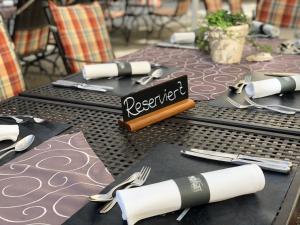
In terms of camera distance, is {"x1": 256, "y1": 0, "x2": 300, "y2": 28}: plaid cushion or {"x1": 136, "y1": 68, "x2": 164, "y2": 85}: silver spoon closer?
{"x1": 136, "y1": 68, "x2": 164, "y2": 85}: silver spoon

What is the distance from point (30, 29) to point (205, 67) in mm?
2443

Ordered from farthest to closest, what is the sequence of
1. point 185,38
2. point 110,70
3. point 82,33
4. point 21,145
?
1. point 82,33
2. point 185,38
3. point 110,70
4. point 21,145

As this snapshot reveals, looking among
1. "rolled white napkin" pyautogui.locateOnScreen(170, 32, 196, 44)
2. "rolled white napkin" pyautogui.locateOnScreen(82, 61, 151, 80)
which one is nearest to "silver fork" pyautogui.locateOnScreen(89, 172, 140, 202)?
"rolled white napkin" pyautogui.locateOnScreen(82, 61, 151, 80)

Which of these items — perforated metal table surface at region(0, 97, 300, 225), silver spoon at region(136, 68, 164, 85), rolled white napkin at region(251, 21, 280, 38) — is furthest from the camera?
rolled white napkin at region(251, 21, 280, 38)

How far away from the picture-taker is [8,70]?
6.47 ft

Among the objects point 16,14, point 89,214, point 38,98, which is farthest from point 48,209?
point 16,14

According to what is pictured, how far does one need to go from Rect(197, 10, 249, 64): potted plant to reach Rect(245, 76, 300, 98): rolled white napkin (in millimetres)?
437

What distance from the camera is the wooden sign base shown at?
4.09 feet

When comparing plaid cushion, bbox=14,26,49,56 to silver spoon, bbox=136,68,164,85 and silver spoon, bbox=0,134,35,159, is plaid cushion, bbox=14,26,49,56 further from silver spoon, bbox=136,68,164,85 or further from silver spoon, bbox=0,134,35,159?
silver spoon, bbox=0,134,35,159

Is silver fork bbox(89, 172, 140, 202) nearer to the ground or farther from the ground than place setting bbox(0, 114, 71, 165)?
nearer to the ground

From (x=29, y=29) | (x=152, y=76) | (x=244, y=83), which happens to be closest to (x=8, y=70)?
(x=152, y=76)

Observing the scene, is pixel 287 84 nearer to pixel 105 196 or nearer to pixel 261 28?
pixel 105 196

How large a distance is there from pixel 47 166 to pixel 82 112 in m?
0.38

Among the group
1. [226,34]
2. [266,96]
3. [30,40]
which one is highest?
[226,34]
